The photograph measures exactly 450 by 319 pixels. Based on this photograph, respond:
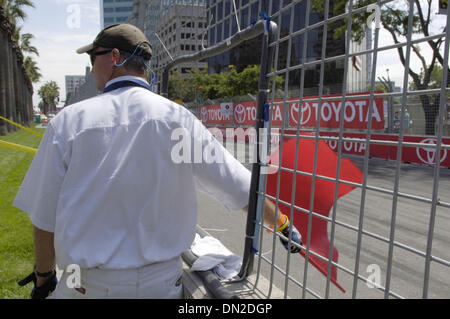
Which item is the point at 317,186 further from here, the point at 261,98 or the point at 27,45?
the point at 27,45

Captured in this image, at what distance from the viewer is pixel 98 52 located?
1.67m

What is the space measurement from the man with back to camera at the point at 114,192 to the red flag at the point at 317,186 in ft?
1.93

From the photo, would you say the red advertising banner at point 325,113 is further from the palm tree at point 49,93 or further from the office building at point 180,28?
the palm tree at point 49,93

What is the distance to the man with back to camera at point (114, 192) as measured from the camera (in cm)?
144

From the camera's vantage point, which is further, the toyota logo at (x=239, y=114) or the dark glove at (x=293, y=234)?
the toyota logo at (x=239, y=114)

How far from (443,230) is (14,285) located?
203 inches

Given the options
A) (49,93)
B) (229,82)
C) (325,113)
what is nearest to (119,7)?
(229,82)

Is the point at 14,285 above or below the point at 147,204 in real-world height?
below

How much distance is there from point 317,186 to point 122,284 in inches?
43.0

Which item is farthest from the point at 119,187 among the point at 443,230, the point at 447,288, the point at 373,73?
the point at 443,230

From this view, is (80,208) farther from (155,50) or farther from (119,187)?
(155,50)

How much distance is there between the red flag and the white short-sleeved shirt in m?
0.70

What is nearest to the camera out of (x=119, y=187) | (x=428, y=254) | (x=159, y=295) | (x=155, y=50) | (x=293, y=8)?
(x=428, y=254)

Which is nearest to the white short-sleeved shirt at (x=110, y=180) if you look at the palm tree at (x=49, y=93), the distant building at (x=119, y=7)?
the distant building at (x=119, y=7)
